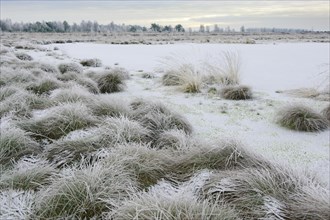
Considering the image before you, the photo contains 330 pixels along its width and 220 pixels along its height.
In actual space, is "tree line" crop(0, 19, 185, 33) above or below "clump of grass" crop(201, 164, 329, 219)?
above

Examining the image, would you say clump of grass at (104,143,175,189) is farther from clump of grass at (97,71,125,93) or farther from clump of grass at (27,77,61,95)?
clump of grass at (97,71,125,93)

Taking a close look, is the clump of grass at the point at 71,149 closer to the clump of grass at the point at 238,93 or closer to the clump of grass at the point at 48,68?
the clump of grass at the point at 238,93

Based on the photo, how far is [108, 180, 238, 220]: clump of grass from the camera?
6.04 feet

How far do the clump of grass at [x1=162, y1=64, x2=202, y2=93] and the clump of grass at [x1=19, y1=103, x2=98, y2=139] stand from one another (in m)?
2.80

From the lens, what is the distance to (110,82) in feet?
22.5

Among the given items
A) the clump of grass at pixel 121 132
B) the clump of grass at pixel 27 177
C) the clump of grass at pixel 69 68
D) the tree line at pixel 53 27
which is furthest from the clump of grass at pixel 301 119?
the tree line at pixel 53 27

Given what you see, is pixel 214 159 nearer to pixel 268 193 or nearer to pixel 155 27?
pixel 268 193

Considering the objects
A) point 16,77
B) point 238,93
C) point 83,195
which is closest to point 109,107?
point 83,195

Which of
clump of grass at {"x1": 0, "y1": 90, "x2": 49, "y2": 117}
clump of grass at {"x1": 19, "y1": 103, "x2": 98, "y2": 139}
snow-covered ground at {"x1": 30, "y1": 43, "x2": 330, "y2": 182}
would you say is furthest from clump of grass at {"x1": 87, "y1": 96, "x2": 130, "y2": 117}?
snow-covered ground at {"x1": 30, "y1": 43, "x2": 330, "y2": 182}

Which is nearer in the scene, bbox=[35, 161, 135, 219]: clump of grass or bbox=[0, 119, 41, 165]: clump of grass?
bbox=[35, 161, 135, 219]: clump of grass

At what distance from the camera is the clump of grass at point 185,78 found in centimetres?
639

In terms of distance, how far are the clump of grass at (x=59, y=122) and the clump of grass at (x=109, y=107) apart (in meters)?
0.30

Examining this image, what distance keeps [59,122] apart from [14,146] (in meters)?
0.69

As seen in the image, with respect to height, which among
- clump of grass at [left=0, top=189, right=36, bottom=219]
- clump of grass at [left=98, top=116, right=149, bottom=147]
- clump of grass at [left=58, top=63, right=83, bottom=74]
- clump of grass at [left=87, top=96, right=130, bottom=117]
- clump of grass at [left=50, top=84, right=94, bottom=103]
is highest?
clump of grass at [left=58, top=63, right=83, bottom=74]
